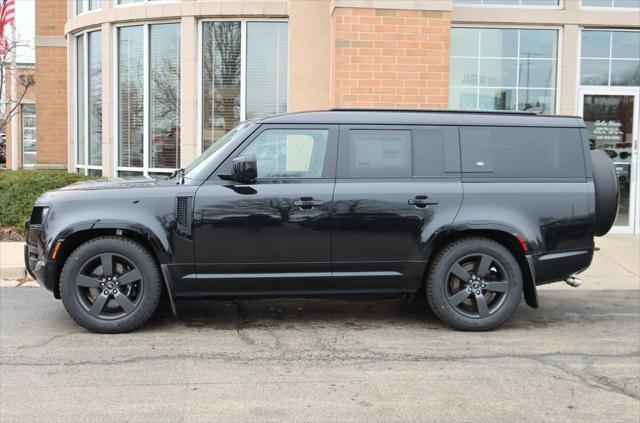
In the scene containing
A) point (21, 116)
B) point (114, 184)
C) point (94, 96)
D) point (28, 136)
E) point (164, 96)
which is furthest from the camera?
point (28, 136)

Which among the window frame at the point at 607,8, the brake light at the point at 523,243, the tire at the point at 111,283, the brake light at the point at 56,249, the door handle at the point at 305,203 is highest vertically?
the window frame at the point at 607,8

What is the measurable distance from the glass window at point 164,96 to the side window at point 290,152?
5978 mm

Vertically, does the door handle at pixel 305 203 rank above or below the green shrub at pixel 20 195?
above

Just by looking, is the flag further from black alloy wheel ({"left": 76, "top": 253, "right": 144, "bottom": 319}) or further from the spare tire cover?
the spare tire cover

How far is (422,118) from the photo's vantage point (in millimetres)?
6133

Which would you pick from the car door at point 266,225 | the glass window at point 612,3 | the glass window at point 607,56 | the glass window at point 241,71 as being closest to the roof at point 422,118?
the car door at point 266,225

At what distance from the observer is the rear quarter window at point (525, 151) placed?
611 centimetres

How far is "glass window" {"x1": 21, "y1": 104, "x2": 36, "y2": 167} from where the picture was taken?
83.2 feet

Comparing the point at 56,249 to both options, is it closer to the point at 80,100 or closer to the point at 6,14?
the point at 80,100

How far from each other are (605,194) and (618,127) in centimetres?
561

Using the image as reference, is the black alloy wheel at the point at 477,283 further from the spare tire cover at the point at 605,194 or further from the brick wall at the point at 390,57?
the brick wall at the point at 390,57

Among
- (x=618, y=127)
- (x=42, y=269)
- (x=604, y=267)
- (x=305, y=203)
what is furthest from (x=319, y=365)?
(x=618, y=127)

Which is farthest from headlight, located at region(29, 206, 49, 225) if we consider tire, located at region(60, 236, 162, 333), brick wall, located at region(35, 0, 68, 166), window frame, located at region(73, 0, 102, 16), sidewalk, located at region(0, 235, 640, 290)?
brick wall, located at region(35, 0, 68, 166)

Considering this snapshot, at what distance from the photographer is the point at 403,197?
591 centimetres
